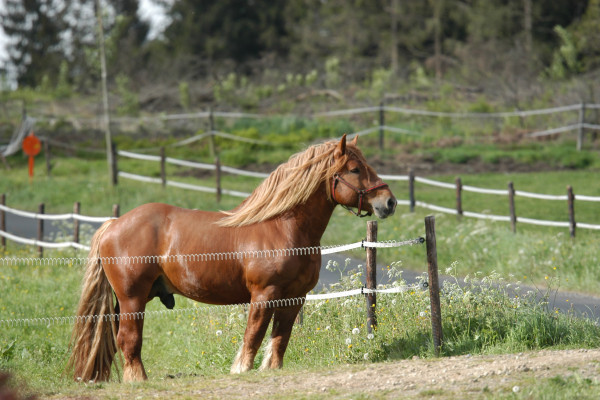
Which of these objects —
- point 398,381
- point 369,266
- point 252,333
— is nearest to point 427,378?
point 398,381

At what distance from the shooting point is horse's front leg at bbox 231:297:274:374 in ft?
22.7

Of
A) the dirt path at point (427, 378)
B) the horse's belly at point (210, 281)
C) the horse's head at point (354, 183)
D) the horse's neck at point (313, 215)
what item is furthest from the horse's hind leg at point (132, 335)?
the horse's head at point (354, 183)

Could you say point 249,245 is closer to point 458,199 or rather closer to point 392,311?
point 392,311

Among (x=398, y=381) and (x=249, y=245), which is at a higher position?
(x=249, y=245)

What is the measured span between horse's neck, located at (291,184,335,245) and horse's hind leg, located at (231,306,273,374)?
76cm

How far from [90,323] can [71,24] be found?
1576 inches

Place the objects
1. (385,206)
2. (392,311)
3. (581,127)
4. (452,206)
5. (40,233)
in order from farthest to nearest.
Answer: (581,127) → (452,206) → (40,233) → (392,311) → (385,206)

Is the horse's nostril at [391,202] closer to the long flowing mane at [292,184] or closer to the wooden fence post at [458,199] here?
the long flowing mane at [292,184]

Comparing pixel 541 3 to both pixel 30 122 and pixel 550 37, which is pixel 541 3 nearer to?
pixel 550 37

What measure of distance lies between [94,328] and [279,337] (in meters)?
1.75

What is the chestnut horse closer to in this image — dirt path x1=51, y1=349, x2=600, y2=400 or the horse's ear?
the horse's ear

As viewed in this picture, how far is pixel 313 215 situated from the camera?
7.15m

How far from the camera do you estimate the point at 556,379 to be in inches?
225

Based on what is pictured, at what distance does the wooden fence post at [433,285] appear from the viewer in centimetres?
746
